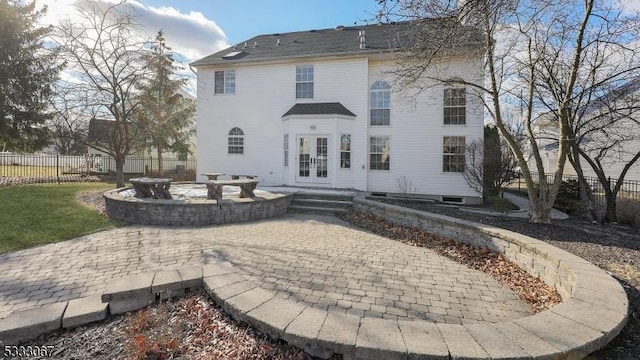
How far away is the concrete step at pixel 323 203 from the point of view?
36.3 ft

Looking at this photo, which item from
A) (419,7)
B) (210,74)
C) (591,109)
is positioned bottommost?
(591,109)

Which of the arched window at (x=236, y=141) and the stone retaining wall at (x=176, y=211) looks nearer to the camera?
the stone retaining wall at (x=176, y=211)

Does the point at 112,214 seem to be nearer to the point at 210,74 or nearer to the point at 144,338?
the point at 144,338

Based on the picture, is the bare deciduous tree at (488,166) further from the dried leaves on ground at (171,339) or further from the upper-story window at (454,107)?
the dried leaves on ground at (171,339)

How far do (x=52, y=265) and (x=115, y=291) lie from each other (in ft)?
8.61

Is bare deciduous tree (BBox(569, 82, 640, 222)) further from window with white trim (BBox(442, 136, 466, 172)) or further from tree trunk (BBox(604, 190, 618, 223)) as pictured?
window with white trim (BBox(442, 136, 466, 172))

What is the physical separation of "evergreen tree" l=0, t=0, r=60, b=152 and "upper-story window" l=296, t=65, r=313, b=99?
13424 mm

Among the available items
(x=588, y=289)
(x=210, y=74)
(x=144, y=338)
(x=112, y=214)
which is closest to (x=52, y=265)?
(x=144, y=338)

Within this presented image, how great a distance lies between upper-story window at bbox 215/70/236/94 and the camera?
16.7m

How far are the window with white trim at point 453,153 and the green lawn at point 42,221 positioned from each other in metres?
12.4

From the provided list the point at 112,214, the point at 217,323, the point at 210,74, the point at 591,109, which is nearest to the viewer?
the point at 217,323

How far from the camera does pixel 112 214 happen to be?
30.1 ft

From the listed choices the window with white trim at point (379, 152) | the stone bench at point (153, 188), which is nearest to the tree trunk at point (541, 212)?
the window with white trim at point (379, 152)

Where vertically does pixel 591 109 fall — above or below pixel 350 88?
below
